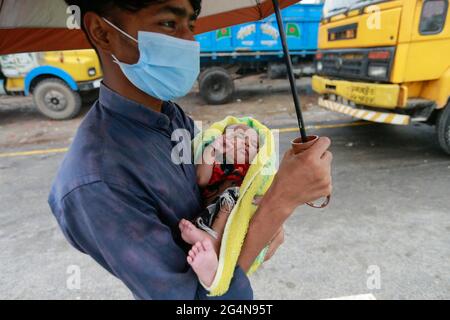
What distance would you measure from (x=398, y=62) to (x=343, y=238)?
7.92 ft

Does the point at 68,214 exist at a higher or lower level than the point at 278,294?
higher

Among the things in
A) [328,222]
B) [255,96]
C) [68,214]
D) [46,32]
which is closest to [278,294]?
[328,222]

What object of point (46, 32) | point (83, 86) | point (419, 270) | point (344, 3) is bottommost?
point (419, 270)

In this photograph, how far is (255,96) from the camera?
32.7 feet

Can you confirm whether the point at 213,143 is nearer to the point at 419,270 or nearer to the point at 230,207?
the point at 230,207

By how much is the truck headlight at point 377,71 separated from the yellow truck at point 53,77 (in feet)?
19.0

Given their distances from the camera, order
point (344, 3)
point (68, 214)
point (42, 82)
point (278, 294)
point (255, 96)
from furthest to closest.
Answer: point (255, 96) < point (42, 82) < point (344, 3) < point (278, 294) < point (68, 214)

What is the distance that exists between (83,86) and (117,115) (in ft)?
24.4

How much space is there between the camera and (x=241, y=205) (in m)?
1.14

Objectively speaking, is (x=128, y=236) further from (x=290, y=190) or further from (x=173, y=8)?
(x=173, y=8)

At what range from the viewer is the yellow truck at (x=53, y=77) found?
742 cm

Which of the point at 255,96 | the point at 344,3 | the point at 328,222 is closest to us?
the point at 328,222

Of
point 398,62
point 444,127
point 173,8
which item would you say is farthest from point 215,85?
point 173,8

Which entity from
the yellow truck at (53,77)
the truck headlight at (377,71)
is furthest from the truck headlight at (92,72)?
the truck headlight at (377,71)
